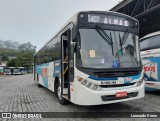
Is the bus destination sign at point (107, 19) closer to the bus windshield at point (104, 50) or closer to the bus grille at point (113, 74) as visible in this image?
the bus windshield at point (104, 50)

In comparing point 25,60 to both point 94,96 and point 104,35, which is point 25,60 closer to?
point 104,35

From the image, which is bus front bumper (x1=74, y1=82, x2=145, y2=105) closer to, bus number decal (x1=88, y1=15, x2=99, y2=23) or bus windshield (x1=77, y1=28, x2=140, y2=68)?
bus windshield (x1=77, y1=28, x2=140, y2=68)

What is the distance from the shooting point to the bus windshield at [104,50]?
19.4 feet

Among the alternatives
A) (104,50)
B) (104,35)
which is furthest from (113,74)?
(104,35)

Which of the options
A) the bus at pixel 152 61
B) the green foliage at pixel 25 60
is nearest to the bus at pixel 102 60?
the bus at pixel 152 61

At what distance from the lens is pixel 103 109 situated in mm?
6824

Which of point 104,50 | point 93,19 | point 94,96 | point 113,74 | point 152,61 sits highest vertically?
point 93,19

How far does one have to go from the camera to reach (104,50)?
6.05 meters

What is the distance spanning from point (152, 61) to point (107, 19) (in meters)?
3.47

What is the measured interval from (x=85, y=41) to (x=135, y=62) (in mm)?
1765

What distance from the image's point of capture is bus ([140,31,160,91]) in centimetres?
845

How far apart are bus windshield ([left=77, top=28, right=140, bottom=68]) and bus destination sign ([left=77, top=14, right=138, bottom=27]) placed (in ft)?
0.99

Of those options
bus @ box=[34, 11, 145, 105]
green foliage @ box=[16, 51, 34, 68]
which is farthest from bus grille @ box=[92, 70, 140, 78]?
green foliage @ box=[16, 51, 34, 68]

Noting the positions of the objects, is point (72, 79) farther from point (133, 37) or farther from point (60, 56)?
point (133, 37)
